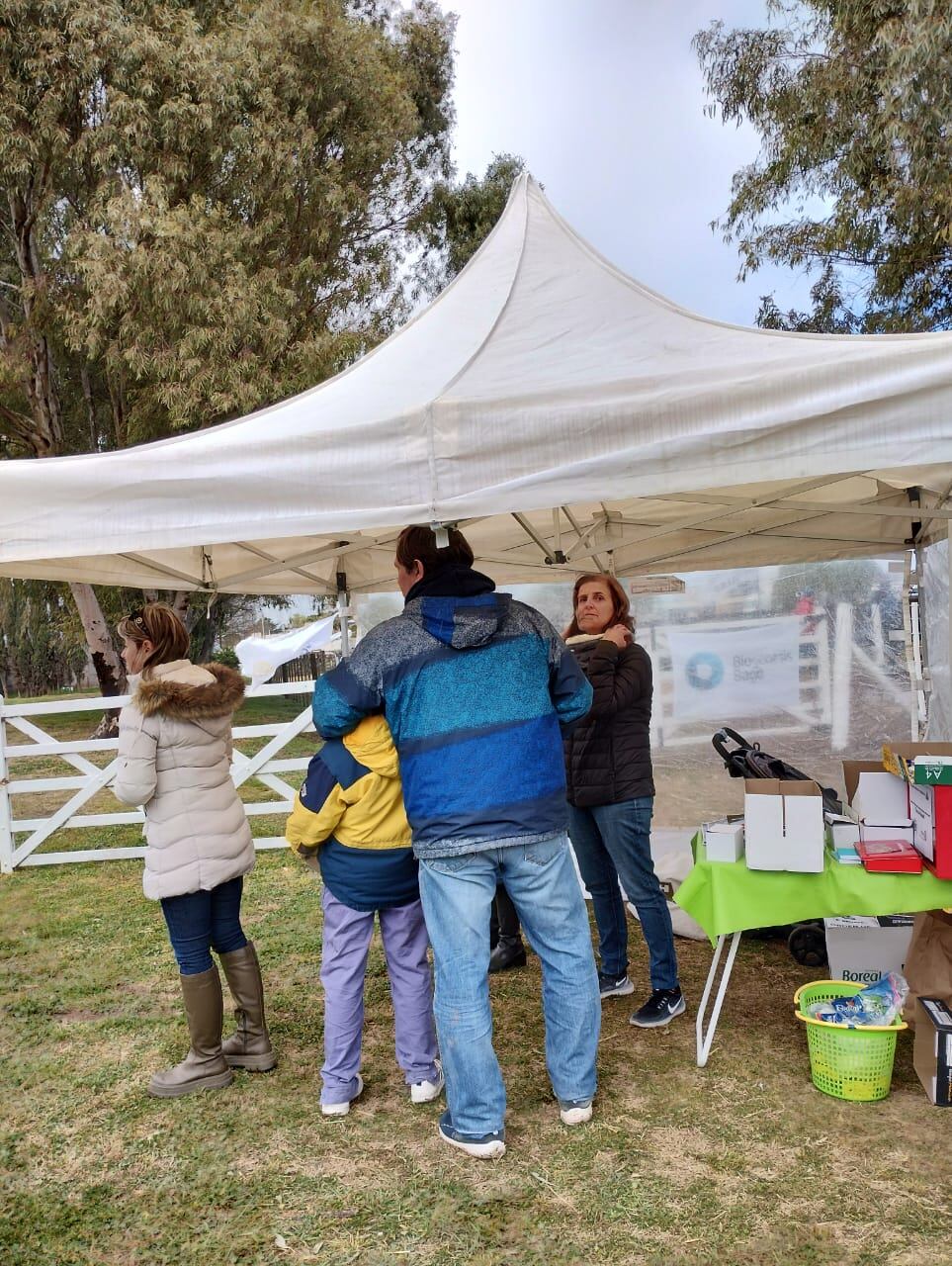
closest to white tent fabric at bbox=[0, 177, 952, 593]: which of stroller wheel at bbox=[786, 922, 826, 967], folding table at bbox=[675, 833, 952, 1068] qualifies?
folding table at bbox=[675, 833, 952, 1068]

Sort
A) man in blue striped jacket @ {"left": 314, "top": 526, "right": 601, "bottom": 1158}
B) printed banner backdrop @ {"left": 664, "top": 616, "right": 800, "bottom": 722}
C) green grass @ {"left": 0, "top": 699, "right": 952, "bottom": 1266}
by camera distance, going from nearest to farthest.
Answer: green grass @ {"left": 0, "top": 699, "right": 952, "bottom": 1266} < man in blue striped jacket @ {"left": 314, "top": 526, "right": 601, "bottom": 1158} < printed banner backdrop @ {"left": 664, "top": 616, "right": 800, "bottom": 722}

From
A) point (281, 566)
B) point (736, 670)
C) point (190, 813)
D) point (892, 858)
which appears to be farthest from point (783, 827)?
point (736, 670)

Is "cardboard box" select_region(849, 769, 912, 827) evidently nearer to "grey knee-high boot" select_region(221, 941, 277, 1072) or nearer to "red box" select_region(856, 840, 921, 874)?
"red box" select_region(856, 840, 921, 874)

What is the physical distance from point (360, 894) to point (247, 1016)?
2.83 ft

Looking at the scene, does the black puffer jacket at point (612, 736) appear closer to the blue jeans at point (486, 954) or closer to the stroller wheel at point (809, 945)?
the blue jeans at point (486, 954)

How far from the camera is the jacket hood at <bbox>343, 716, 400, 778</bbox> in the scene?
9.48 ft

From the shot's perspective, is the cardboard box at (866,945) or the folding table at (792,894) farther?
the cardboard box at (866,945)

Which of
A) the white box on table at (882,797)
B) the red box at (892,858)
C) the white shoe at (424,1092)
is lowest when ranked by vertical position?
the white shoe at (424,1092)

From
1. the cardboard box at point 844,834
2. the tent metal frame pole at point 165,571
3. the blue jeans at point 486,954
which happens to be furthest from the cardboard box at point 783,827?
the tent metal frame pole at point 165,571

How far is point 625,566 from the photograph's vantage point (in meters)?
5.56

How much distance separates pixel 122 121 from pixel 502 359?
1141 cm

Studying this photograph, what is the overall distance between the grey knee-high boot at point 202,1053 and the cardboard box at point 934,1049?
7.32 feet

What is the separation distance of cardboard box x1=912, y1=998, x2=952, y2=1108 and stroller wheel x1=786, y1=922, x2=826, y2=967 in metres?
1.17

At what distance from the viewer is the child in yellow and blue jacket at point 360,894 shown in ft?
9.55
